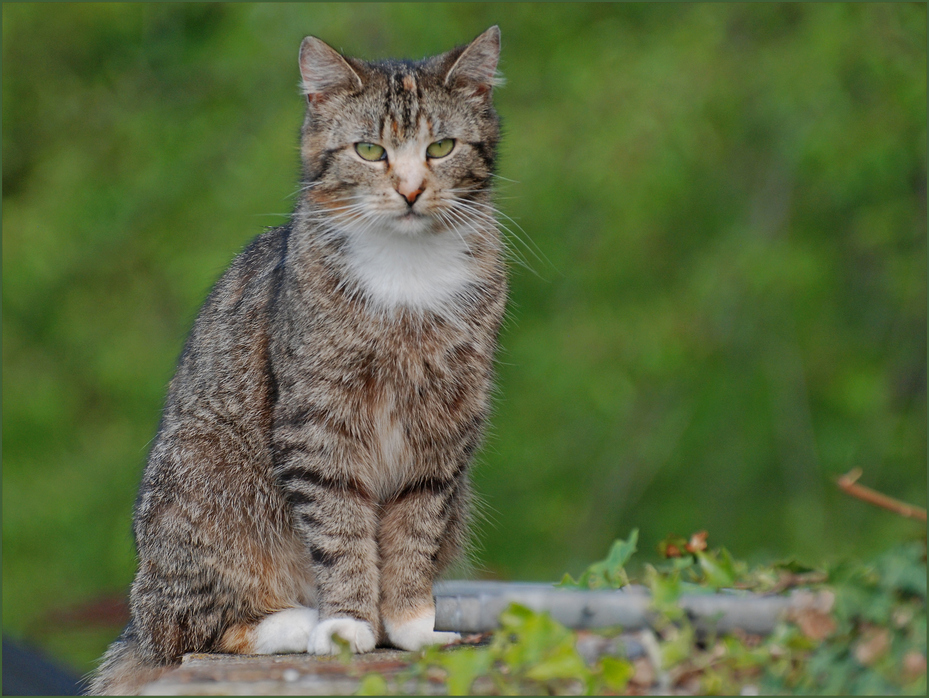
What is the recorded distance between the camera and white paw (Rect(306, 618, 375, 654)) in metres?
2.79

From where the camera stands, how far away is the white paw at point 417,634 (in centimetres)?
291

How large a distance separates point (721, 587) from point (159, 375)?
4.56 m

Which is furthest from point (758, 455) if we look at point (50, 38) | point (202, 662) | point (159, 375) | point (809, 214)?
point (50, 38)

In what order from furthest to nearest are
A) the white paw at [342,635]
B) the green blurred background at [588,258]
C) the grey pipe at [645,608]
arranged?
the green blurred background at [588,258] → the white paw at [342,635] → the grey pipe at [645,608]

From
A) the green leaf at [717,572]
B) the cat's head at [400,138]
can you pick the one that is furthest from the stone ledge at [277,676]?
the cat's head at [400,138]

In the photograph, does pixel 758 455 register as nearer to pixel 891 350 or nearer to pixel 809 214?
pixel 891 350

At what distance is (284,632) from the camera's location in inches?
117

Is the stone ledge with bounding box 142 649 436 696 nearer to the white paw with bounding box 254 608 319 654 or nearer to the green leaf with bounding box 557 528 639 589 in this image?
the white paw with bounding box 254 608 319 654

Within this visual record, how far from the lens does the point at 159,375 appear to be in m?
6.38

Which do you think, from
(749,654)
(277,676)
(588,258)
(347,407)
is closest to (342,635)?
(277,676)

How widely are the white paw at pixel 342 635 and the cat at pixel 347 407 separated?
0.26 feet

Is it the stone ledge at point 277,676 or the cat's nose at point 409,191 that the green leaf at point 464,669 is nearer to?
the stone ledge at point 277,676

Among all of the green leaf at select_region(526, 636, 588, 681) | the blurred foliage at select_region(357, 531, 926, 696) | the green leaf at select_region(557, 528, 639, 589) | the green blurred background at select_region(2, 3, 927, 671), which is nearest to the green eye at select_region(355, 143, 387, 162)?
the green leaf at select_region(557, 528, 639, 589)

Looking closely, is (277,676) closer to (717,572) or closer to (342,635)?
(342,635)
